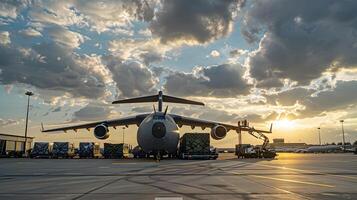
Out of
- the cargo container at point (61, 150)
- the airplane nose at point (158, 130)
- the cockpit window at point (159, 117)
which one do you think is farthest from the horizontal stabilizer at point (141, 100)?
the cargo container at point (61, 150)

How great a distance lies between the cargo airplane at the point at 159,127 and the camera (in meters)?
38.5

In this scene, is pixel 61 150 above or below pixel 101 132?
below

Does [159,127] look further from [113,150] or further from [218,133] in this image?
[113,150]

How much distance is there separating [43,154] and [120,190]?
5088 centimetres

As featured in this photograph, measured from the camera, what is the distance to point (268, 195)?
445 inches

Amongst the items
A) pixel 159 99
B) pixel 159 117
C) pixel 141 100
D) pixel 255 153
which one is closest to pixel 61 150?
Answer: pixel 141 100

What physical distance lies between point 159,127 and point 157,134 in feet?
2.44

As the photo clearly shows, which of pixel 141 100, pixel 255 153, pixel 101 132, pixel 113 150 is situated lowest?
pixel 255 153

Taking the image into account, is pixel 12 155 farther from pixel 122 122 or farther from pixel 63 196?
pixel 63 196

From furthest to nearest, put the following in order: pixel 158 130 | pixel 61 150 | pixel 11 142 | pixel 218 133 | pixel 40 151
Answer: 1. pixel 11 142
2. pixel 61 150
3. pixel 40 151
4. pixel 218 133
5. pixel 158 130

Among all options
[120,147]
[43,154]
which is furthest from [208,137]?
[43,154]

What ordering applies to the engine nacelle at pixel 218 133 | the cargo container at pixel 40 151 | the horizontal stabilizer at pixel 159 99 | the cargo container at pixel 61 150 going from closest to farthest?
the engine nacelle at pixel 218 133 → the horizontal stabilizer at pixel 159 99 → the cargo container at pixel 40 151 → the cargo container at pixel 61 150

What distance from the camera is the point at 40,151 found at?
59.4m

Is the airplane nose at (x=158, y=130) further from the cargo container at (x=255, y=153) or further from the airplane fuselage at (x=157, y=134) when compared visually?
the cargo container at (x=255, y=153)
